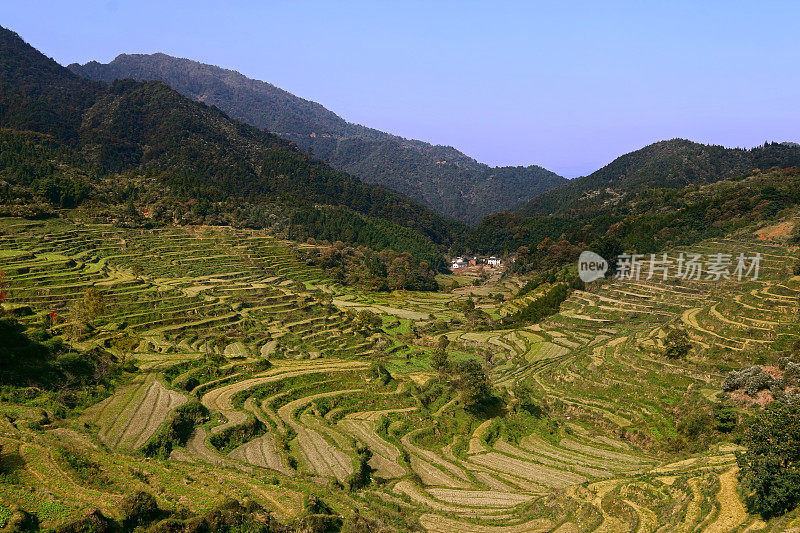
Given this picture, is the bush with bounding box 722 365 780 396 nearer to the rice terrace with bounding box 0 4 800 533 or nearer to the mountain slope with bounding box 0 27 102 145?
the rice terrace with bounding box 0 4 800 533

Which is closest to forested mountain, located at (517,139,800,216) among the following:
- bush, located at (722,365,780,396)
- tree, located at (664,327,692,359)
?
tree, located at (664,327,692,359)

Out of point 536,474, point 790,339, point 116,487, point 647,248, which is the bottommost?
point 536,474

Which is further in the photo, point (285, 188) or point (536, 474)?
point (285, 188)

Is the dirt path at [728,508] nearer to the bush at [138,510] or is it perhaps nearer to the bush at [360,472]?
the bush at [360,472]

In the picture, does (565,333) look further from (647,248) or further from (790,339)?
(647,248)

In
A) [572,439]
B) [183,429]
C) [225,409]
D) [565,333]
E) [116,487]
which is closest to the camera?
[116,487]

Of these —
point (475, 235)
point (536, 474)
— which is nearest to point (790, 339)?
point (536, 474)
